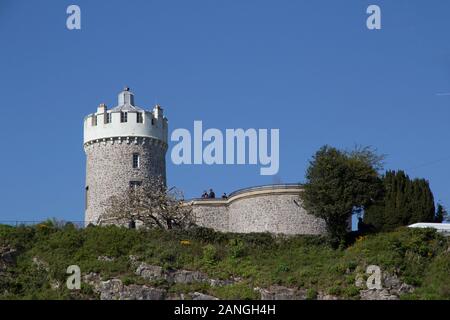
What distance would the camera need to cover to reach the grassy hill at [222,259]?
6103 centimetres

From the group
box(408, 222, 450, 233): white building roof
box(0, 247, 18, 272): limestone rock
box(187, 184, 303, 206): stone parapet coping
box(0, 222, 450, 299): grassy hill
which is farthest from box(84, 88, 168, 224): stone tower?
box(408, 222, 450, 233): white building roof

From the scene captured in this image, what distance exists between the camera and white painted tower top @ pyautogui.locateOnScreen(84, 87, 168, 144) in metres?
76.4

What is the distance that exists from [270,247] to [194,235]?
4211 millimetres

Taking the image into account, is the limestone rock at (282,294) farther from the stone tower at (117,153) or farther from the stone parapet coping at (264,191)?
the stone tower at (117,153)

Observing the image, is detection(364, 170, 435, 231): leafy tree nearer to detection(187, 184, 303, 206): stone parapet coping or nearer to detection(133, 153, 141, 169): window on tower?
detection(187, 184, 303, 206): stone parapet coping

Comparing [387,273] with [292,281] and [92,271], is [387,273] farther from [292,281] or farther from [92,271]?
[92,271]

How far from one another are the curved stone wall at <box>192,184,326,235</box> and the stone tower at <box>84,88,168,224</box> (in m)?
4.67

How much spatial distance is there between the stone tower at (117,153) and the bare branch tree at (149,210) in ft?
4.93

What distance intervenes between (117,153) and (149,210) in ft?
18.0

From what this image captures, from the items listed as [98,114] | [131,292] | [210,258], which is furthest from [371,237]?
[98,114]

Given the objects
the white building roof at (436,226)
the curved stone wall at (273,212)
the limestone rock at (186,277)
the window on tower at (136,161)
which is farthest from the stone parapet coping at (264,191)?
the limestone rock at (186,277)

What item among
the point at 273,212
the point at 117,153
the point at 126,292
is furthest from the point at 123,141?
the point at 126,292

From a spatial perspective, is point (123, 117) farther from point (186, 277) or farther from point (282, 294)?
point (282, 294)

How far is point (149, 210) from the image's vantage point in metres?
72.3
